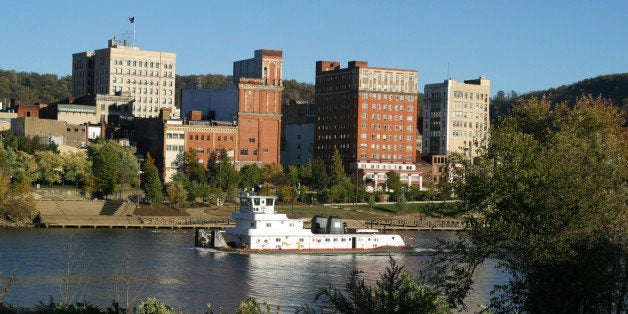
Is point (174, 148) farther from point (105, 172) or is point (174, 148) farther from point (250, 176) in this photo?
point (105, 172)

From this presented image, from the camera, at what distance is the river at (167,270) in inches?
2908

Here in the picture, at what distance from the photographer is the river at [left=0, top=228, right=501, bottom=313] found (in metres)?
73.9

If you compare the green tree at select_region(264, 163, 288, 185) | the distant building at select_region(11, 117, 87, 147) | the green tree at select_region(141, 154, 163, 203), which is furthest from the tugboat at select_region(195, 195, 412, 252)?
the distant building at select_region(11, 117, 87, 147)

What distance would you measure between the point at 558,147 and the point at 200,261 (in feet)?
166

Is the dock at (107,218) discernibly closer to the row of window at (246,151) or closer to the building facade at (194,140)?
the building facade at (194,140)

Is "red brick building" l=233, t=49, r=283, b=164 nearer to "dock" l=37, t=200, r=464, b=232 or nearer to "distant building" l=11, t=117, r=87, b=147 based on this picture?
"distant building" l=11, t=117, r=87, b=147

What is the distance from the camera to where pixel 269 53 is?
199125mm

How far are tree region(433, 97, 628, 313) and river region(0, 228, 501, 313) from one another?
42.3 ft

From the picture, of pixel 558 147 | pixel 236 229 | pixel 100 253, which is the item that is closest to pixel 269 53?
pixel 236 229

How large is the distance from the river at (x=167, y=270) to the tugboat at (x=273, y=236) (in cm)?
240

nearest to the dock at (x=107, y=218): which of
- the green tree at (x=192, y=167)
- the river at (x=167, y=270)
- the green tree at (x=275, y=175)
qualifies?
the river at (x=167, y=270)

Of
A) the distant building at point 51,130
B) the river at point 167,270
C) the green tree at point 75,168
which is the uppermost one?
the distant building at point 51,130

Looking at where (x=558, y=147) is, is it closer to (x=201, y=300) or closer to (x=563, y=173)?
(x=563, y=173)

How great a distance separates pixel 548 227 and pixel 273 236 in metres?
62.7
